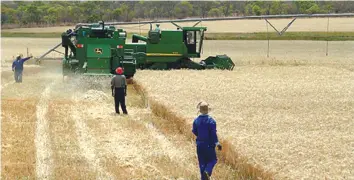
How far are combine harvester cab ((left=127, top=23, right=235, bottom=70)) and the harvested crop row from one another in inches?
93.5

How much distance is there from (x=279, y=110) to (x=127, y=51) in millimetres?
15292

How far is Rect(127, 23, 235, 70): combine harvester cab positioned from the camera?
35.1m

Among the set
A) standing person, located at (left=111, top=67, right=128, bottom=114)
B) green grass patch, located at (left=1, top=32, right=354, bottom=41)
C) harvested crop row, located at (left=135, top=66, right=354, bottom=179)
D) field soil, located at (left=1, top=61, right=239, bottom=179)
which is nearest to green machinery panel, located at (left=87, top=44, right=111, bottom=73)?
harvested crop row, located at (left=135, top=66, right=354, bottom=179)

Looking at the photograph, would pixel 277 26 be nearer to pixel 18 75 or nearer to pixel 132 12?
pixel 132 12

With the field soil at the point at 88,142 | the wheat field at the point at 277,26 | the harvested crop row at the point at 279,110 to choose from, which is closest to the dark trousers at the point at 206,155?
the field soil at the point at 88,142

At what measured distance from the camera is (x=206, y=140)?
10930 millimetres

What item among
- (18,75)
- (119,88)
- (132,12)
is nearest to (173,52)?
(18,75)

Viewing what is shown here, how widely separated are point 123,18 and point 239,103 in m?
95.2

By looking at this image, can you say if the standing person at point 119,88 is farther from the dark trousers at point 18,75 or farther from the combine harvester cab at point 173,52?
the combine harvester cab at point 173,52

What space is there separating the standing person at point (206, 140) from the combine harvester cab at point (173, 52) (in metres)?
24.1

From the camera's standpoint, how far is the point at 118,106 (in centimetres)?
1938

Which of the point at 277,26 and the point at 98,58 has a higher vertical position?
the point at 98,58

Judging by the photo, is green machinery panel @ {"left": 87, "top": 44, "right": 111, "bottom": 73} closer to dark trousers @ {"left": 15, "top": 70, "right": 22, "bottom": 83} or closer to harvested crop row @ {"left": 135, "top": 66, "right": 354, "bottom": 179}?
harvested crop row @ {"left": 135, "top": 66, "right": 354, "bottom": 179}

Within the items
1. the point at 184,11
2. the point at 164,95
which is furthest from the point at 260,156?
the point at 184,11
